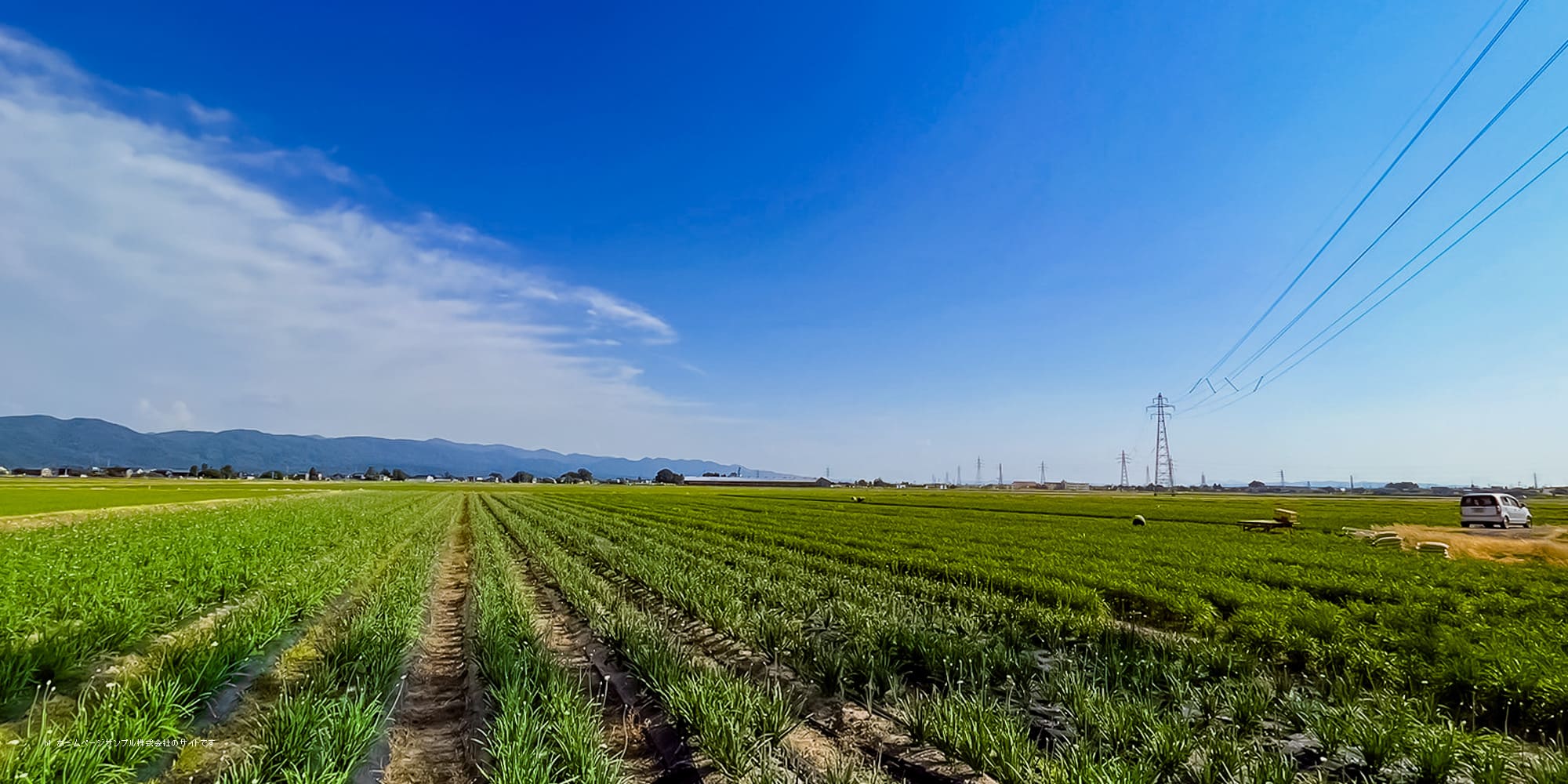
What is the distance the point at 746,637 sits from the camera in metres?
8.85

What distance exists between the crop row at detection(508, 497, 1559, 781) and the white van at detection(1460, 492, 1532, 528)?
1630 inches

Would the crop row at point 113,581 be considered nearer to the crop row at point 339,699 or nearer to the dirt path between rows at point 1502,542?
the crop row at point 339,699

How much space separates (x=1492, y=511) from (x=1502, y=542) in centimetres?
1192

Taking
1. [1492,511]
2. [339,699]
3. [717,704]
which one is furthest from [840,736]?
[1492,511]

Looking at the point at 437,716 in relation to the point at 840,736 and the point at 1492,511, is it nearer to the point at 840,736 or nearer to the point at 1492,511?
the point at 840,736

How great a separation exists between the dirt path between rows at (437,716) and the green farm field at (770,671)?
37mm

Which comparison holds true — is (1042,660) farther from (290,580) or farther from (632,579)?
(290,580)

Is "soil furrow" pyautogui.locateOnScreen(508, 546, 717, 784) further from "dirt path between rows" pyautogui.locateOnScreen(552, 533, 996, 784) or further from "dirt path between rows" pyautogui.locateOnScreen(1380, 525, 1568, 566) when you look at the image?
"dirt path between rows" pyautogui.locateOnScreen(1380, 525, 1568, 566)

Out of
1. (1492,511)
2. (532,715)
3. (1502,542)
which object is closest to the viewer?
(532,715)

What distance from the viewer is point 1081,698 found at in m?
5.84

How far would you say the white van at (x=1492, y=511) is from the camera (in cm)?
3312

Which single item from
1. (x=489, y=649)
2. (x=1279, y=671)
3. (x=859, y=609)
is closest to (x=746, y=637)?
(x=859, y=609)

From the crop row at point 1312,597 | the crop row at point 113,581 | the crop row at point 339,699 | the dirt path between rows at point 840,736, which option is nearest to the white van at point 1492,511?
the crop row at point 1312,597

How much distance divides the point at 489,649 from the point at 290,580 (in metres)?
7.07
